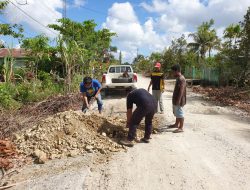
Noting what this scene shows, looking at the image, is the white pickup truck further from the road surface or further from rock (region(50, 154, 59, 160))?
rock (region(50, 154, 59, 160))

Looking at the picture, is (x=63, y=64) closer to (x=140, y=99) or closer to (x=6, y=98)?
(x=6, y=98)

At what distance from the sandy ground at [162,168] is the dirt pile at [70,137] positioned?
1.02ft

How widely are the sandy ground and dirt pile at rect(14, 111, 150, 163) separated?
31 centimetres

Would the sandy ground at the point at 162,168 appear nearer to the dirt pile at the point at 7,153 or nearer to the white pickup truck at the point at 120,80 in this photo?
the dirt pile at the point at 7,153

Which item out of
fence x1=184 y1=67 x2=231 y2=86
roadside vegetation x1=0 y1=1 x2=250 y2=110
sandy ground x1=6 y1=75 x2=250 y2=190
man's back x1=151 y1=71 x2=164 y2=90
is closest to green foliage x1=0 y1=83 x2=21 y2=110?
roadside vegetation x1=0 y1=1 x2=250 y2=110

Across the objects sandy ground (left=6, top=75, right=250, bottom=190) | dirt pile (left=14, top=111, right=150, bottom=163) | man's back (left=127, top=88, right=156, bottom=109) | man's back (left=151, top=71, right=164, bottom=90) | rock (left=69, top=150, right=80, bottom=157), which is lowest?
sandy ground (left=6, top=75, right=250, bottom=190)

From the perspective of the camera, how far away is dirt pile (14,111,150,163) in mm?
5934

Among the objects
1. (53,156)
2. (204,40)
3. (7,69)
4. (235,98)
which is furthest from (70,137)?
(204,40)

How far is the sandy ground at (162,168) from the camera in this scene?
4.59m

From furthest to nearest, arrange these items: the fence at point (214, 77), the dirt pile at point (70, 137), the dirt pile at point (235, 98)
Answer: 1. the fence at point (214, 77)
2. the dirt pile at point (235, 98)
3. the dirt pile at point (70, 137)

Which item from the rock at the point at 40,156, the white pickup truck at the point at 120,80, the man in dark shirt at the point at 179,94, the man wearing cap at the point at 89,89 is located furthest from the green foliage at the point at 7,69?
the man in dark shirt at the point at 179,94

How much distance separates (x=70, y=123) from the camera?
6590 mm

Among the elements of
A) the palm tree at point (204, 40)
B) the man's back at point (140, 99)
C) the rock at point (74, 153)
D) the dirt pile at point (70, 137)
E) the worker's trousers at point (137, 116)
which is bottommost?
the rock at point (74, 153)

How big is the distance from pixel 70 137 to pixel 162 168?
2.13 metres
